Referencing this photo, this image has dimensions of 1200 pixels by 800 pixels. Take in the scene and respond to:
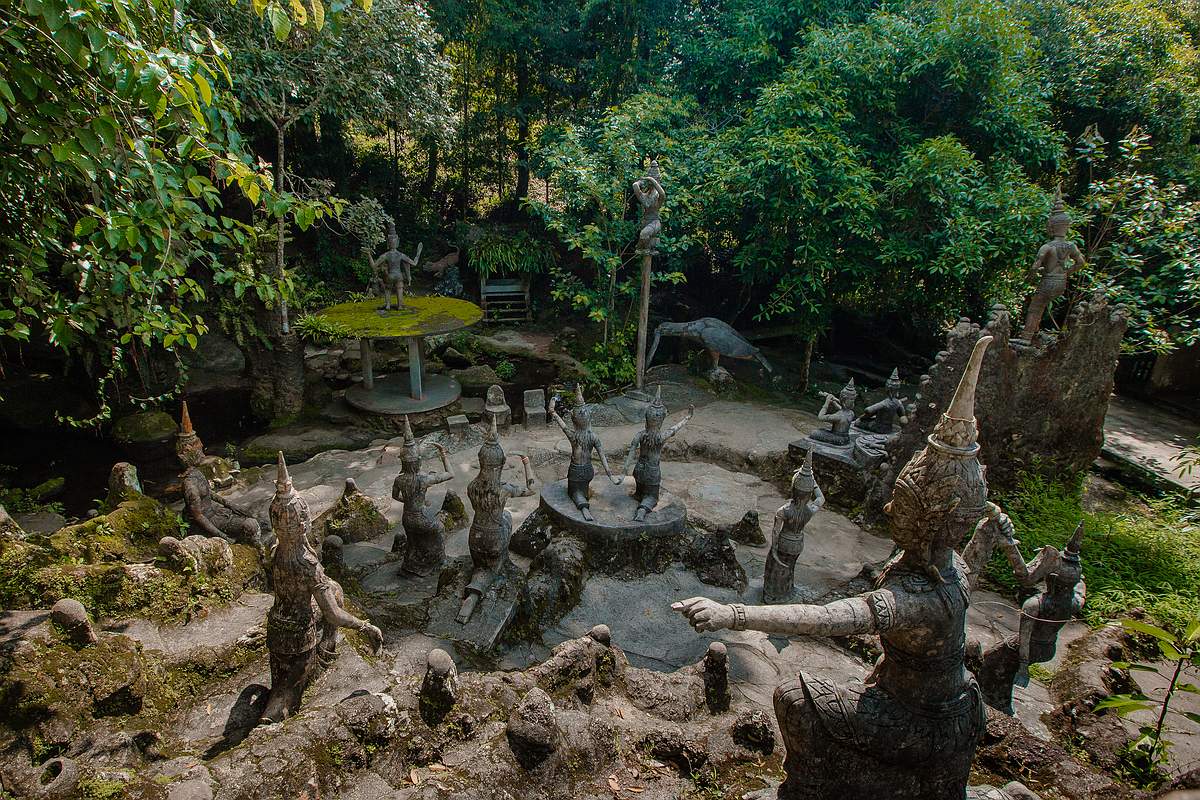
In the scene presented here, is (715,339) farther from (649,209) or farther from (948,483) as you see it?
(948,483)

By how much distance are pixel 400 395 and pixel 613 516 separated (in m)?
6.67

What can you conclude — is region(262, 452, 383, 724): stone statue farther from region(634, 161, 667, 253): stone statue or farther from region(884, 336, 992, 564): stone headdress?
region(634, 161, 667, 253): stone statue

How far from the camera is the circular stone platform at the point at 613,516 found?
6.58 meters

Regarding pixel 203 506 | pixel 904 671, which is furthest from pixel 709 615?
pixel 203 506

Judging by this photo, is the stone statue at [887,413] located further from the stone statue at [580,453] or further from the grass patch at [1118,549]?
the stone statue at [580,453]

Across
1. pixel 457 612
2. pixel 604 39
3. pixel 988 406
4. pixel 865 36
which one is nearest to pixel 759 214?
pixel 865 36

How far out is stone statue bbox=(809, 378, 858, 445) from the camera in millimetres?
8422

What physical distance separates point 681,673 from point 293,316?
10677 mm

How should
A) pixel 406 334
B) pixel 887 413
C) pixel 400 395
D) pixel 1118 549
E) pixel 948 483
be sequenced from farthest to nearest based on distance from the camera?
pixel 400 395 → pixel 406 334 → pixel 887 413 → pixel 1118 549 → pixel 948 483

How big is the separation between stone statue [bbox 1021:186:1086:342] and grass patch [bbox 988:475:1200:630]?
7.58ft

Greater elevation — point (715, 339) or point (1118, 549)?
point (715, 339)

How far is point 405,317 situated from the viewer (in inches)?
451

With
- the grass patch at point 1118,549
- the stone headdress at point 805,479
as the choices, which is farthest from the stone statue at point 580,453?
the grass patch at point 1118,549

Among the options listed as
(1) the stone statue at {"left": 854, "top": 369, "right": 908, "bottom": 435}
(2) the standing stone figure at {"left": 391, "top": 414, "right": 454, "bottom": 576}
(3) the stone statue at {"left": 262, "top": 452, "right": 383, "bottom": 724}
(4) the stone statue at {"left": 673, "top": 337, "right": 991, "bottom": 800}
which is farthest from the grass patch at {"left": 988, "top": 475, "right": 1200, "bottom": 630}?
(3) the stone statue at {"left": 262, "top": 452, "right": 383, "bottom": 724}
